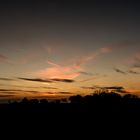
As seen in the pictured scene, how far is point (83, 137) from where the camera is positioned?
2419 cm

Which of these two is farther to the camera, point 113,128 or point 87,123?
point 87,123

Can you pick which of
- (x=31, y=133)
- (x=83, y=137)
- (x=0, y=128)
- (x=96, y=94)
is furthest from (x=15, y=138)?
(x=96, y=94)

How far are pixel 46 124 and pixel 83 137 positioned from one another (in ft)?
27.2

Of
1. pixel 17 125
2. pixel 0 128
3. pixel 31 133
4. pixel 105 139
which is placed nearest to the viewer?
pixel 105 139

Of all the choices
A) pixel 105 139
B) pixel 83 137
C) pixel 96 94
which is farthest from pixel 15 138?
pixel 96 94

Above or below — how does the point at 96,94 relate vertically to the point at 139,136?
above

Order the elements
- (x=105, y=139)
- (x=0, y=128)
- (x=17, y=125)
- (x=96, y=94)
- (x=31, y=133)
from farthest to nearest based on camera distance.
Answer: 1. (x=96, y=94)
2. (x=17, y=125)
3. (x=0, y=128)
4. (x=31, y=133)
5. (x=105, y=139)

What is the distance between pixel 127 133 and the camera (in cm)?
2572

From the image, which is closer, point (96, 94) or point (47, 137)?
point (47, 137)

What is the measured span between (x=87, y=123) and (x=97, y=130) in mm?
4504

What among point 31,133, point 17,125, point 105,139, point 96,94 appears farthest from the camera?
point 96,94

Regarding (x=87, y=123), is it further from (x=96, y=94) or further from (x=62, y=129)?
(x=96, y=94)

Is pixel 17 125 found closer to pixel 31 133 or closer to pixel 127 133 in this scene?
pixel 31 133

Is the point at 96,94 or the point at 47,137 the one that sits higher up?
the point at 96,94
